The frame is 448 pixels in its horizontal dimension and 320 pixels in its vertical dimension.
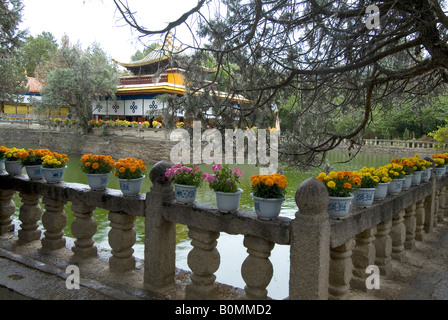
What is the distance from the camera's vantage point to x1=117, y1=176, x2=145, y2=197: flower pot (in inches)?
101

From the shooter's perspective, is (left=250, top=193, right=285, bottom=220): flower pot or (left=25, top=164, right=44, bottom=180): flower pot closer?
(left=250, top=193, right=285, bottom=220): flower pot

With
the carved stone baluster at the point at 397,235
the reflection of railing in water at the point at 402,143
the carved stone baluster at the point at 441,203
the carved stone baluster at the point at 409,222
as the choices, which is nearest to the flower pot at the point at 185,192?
the carved stone baluster at the point at 397,235

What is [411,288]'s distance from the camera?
8.30ft

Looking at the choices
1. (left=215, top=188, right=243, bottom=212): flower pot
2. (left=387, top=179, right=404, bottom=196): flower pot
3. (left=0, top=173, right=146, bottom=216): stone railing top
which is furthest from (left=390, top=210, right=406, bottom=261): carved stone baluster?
(left=0, top=173, right=146, bottom=216): stone railing top

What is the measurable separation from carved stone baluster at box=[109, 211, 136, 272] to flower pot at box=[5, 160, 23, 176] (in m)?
1.23

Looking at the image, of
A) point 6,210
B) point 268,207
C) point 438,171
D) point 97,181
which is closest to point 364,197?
point 268,207

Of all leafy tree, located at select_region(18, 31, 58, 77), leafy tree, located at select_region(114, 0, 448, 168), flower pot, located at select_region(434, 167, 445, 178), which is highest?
leafy tree, located at select_region(18, 31, 58, 77)

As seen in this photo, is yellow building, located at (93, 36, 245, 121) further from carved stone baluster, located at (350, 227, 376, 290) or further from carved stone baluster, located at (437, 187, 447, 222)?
carved stone baluster, located at (350, 227, 376, 290)

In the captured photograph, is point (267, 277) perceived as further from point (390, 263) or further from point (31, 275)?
point (31, 275)

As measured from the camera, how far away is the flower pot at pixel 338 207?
2062 mm

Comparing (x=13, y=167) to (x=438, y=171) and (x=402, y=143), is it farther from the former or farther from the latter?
(x=402, y=143)
